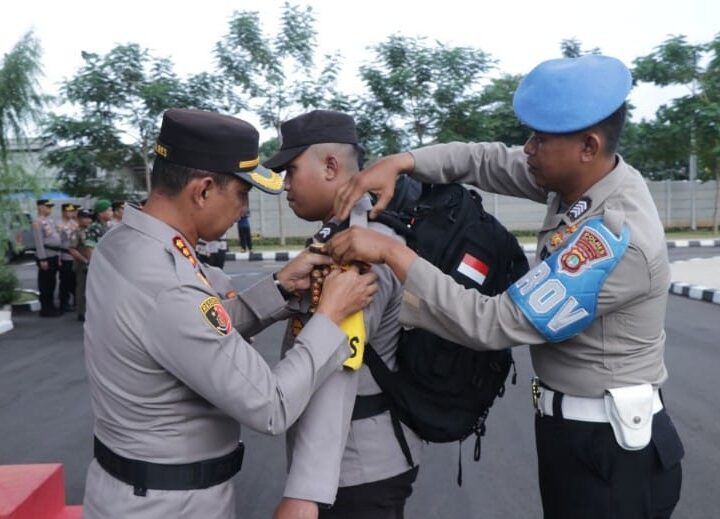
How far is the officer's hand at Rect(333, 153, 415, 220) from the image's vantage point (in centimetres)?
179

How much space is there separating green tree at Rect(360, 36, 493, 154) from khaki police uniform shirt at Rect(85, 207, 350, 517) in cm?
1892

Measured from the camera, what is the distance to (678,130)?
2066 cm

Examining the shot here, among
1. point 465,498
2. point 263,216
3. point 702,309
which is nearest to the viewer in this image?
point 465,498

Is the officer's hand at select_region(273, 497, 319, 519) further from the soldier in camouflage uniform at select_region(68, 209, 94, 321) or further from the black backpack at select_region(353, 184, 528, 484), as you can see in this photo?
the soldier in camouflage uniform at select_region(68, 209, 94, 321)

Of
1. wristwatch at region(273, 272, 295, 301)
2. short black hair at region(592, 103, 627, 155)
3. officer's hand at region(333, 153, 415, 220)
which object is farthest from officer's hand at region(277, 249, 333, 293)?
short black hair at region(592, 103, 627, 155)

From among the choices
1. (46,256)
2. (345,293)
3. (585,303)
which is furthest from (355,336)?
(46,256)

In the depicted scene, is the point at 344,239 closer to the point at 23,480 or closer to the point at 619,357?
the point at 619,357

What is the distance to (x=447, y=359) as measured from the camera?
1775 millimetres

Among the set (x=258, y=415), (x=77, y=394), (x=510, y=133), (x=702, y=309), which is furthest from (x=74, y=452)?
(x=510, y=133)

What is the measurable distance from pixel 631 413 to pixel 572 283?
1.23 ft

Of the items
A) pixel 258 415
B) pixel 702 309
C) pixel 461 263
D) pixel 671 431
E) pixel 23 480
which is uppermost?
pixel 461 263

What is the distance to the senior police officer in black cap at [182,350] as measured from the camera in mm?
1431

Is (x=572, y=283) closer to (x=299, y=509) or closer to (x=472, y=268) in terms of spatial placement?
(x=472, y=268)

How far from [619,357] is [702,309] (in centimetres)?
837
